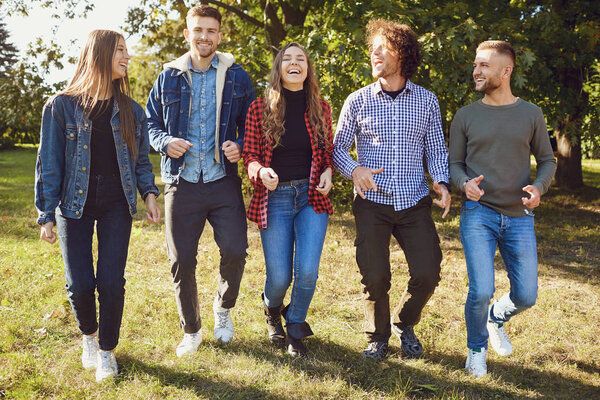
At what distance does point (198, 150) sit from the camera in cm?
371

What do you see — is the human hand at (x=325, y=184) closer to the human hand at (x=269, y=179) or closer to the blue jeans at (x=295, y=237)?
the blue jeans at (x=295, y=237)

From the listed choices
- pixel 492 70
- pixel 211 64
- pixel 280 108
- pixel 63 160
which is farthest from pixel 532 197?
pixel 63 160

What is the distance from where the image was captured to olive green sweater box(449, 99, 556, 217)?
3.53m

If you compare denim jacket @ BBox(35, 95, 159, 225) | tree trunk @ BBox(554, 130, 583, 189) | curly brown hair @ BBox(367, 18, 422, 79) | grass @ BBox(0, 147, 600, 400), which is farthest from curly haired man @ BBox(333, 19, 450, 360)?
tree trunk @ BBox(554, 130, 583, 189)

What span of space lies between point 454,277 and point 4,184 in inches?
549

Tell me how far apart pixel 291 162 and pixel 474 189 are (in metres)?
1.31

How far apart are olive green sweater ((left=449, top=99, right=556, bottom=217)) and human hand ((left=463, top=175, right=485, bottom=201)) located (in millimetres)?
74

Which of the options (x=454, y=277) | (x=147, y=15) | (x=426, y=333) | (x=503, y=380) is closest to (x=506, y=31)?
(x=454, y=277)

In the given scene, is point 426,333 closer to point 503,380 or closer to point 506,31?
point 503,380

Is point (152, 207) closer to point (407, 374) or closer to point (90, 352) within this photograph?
point (90, 352)

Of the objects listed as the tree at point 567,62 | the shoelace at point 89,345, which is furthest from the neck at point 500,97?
the tree at point 567,62

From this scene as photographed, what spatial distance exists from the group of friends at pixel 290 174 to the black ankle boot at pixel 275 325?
7.3 inches

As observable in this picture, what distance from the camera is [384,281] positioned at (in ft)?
12.3

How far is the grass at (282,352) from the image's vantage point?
344 cm
